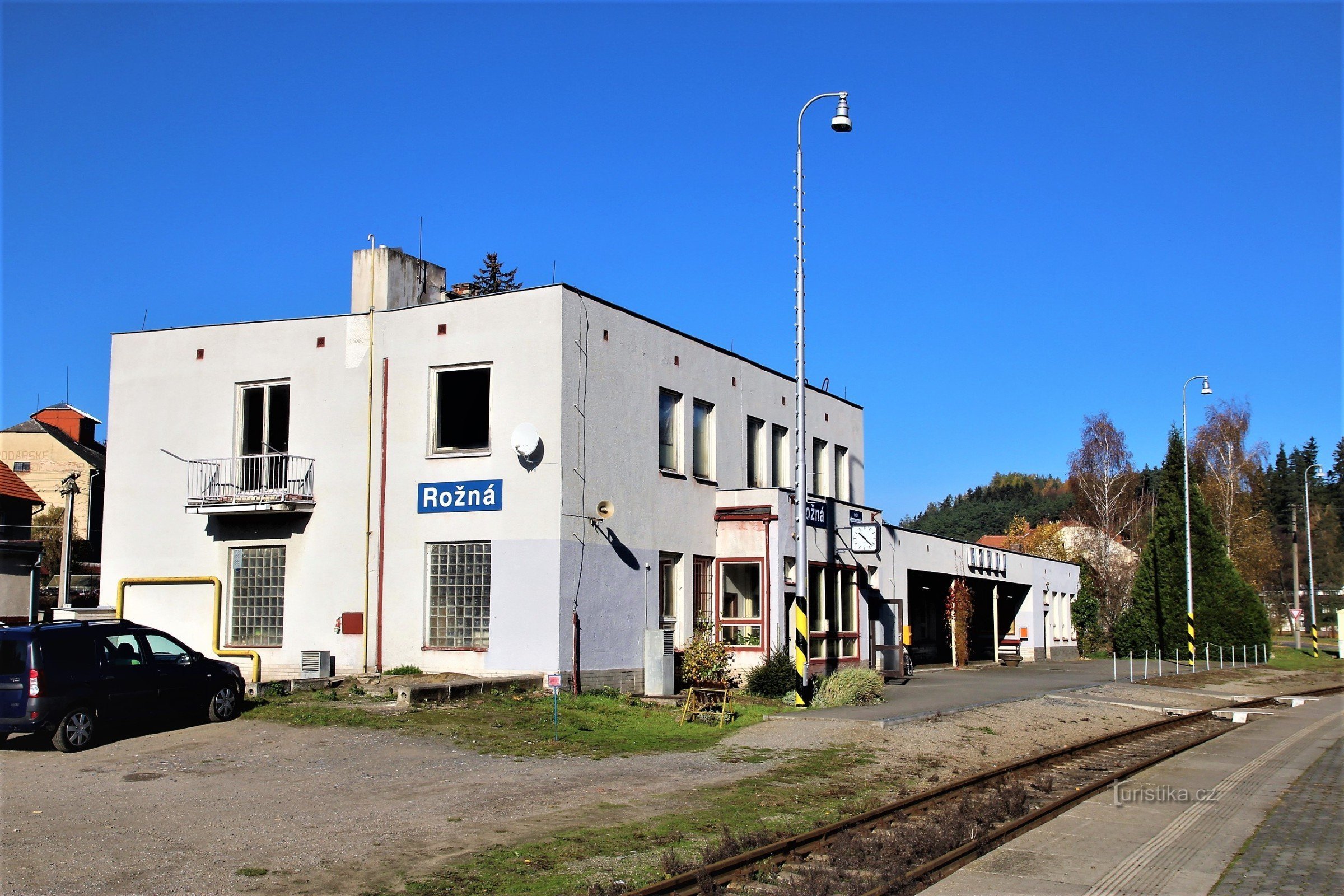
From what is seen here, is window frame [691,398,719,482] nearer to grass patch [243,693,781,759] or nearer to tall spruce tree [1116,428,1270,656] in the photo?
grass patch [243,693,781,759]

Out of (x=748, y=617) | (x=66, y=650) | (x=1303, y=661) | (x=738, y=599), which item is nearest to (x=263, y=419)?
(x=66, y=650)

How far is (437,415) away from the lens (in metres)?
22.9

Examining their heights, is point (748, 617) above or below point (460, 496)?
below

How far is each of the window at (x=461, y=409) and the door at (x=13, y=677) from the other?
913 cm

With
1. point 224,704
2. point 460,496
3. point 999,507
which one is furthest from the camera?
point 999,507

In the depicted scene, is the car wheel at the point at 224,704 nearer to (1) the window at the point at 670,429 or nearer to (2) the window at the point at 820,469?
(1) the window at the point at 670,429

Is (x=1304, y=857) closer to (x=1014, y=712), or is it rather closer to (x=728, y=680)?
(x=1014, y=712)

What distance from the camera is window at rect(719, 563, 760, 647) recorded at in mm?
25938

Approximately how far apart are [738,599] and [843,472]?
9080 millimetres

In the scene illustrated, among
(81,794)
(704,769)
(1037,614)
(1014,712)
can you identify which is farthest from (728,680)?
(1037,614)

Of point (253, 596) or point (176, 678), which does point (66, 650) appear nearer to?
point (176, 678)

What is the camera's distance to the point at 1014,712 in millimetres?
22391

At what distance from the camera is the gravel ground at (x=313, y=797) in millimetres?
8992

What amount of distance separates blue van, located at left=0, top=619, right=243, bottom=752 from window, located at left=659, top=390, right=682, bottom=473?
10990 mm
